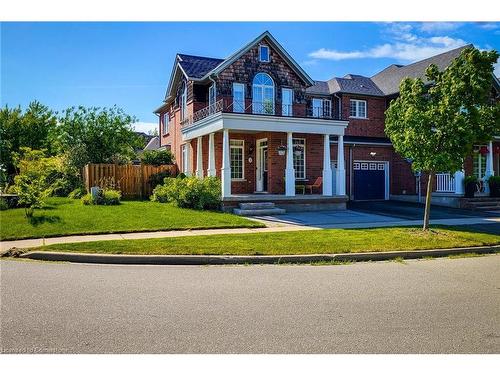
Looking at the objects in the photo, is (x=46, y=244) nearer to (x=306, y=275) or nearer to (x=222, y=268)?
(x=222, y=268)

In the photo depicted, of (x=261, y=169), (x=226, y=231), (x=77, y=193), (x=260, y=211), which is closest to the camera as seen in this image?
(x=226, y=231)

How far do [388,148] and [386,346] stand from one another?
2407 centimetres

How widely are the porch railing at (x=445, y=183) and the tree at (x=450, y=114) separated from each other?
11.7 metres

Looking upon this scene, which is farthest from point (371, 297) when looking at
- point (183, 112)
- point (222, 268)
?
point (183, 112)

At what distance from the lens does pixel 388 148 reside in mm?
27297

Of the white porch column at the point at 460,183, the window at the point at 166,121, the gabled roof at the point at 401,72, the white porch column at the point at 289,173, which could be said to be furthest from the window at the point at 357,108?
the window at the point at 166,121

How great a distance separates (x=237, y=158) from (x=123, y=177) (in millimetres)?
5854

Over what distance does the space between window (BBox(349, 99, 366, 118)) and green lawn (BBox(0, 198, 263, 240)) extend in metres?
14.3

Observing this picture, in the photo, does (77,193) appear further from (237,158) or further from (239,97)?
(239,97)

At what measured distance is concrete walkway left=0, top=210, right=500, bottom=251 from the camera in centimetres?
1158

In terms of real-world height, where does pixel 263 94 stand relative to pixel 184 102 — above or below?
below

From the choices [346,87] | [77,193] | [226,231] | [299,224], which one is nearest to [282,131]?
[299,224]

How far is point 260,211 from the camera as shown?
1838 centimetres

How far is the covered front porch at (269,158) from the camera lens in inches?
775
